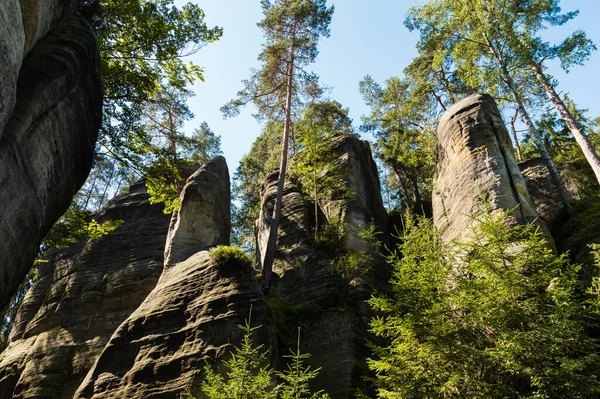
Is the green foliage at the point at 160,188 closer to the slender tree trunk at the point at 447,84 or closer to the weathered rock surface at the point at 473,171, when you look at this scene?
the weathered rock surface at the point at 473,171

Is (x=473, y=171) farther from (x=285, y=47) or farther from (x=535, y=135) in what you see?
(x=285, y=47)

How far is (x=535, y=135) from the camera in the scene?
53.3 ft

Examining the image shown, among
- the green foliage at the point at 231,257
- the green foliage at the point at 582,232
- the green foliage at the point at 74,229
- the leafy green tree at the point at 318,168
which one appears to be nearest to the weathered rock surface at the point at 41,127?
the green foliage at the point at 74,229

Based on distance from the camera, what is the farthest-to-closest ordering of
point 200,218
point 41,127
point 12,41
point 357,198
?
point 357,198 < point 200,218 < point 41,127 < point 12,41

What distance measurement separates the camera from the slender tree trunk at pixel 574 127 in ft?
42.9

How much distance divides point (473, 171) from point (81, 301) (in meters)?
17.3

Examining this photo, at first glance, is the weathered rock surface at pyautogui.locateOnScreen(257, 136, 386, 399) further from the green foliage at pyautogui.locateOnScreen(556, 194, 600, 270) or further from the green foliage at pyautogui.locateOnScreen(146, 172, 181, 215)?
the green foliage at pyautogui.locateOnScreen(556, 194, 600, 270)

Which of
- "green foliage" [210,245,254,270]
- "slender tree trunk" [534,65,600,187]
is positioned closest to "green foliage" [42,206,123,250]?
"green foliage" [210,245,254,270]

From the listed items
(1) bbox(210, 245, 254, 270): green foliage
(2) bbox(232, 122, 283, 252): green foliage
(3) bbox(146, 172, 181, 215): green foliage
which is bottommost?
(1) bbox(210, 245, 254, 270): green foliage

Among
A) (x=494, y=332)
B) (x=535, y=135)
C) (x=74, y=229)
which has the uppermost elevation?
(x=535, y=135)

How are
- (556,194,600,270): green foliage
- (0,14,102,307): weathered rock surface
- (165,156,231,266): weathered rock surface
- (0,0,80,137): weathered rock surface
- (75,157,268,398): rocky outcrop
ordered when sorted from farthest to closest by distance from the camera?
(165,156,231,266): weathered rock surface, (556,194,600,270): green foliage, (75,157,268,398): rocky outcrop, (0,14,102,307): weathered rock surface, (0,0,80,137): weathered rock surface

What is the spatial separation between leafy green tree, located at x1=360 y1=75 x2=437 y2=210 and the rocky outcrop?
13.2 metres

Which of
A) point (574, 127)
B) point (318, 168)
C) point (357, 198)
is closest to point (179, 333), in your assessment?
point (357, 198)

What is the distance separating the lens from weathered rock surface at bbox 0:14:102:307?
7461 millimetres
